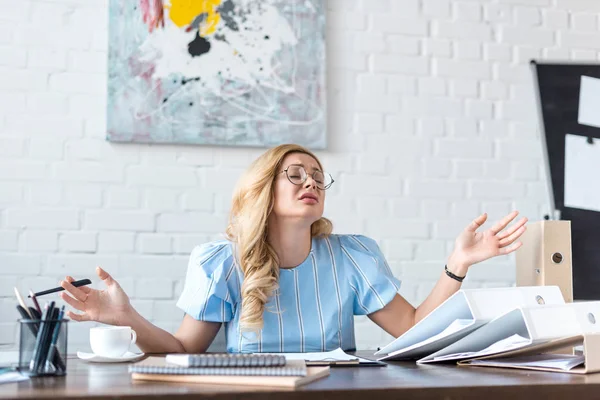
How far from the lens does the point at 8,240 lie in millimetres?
2475

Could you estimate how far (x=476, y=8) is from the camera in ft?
9.75

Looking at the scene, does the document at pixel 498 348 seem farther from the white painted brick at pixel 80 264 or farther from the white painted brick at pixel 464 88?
the white painted brick at pixel 464 88

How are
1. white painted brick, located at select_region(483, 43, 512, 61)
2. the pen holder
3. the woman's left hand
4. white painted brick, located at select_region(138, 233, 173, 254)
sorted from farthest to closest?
white painted brick, located at select_region(483, 43, 512, 61) < white painted brick, located at select_region(138, 233, 173, 254) < the woman's left hand < the pen holder

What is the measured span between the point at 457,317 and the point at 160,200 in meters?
1.59

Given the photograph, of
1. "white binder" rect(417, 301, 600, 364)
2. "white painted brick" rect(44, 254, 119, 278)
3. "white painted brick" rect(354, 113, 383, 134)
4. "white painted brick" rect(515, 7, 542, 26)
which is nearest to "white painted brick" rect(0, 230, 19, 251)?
"white painted brick" rect(44, 254, 119, 278)

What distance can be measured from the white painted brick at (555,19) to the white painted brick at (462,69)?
36 cm

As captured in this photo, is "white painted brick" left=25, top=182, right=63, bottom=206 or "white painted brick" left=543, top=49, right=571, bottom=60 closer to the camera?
"white painted brick" left=25, top=182, right=63, bottom=206

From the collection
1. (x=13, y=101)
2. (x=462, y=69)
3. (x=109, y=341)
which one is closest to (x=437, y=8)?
(x=462, y=69)

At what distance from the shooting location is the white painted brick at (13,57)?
254 centimetres

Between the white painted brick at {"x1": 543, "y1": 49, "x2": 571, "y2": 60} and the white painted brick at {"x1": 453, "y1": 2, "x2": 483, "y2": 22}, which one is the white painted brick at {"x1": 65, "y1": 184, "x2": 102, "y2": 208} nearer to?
the white painted brick at {"x1": 453, "y1": 2, "x2": 483, "y2": 22}

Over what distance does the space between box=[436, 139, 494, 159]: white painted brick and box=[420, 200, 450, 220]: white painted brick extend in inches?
8.1

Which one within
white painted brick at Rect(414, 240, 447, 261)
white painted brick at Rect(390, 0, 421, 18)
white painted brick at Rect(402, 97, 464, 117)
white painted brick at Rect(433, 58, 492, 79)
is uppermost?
white painted brick at Rect(390, 0, 421, 18)

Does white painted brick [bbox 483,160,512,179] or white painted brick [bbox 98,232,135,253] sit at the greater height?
white painted brick [bbox 483,160,512,179]

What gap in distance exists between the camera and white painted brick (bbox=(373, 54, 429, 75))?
2.85 meters
